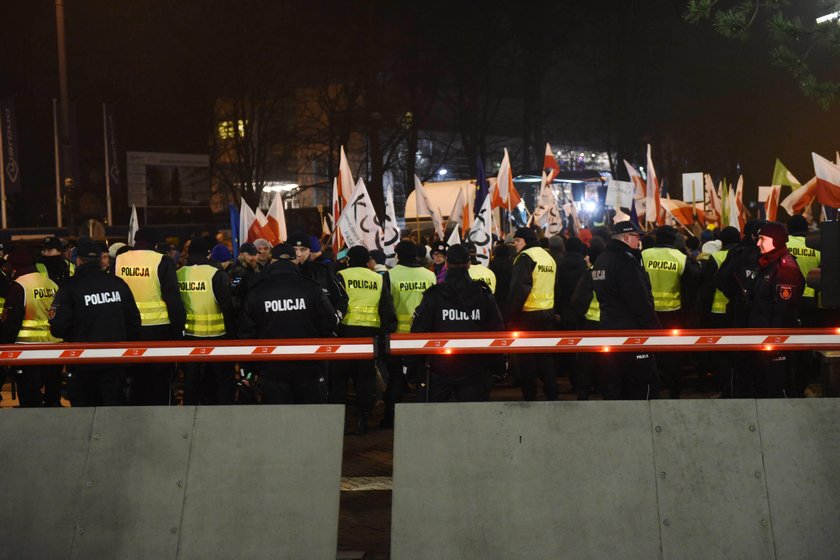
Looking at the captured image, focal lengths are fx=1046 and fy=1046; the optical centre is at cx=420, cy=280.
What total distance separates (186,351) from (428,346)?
1.57 metres

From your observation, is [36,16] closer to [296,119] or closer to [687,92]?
[296,119]

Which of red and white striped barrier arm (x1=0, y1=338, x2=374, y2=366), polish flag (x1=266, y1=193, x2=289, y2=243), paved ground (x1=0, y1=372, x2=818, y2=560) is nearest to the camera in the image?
red and white striped barrier arm (x1=0, y1=338, x2=374, y2=366)

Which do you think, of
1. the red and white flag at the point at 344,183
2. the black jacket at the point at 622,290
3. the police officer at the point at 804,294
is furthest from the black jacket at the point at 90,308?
the police officer at the point at 804,294

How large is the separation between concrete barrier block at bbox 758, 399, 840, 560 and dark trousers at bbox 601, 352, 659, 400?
297cm

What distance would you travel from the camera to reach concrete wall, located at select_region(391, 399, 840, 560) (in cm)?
574

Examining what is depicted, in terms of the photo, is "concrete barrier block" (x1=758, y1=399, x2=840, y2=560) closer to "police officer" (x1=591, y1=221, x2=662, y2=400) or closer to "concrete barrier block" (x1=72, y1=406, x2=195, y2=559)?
"police officer" (x1=591, y1=221, x2=662, y2=400)

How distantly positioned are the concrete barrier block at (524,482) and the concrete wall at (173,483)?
461mm

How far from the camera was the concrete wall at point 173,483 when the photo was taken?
234 inches

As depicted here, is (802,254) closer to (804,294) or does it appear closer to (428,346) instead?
(804,294)

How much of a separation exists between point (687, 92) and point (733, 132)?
285 cm

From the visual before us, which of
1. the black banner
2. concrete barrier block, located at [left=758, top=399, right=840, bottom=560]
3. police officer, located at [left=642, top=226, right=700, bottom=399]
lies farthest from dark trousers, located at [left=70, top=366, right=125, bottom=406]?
the black banner

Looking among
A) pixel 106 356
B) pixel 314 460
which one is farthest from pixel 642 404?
pixel 106 356

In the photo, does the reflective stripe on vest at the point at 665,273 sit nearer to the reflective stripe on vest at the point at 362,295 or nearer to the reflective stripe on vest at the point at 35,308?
the reflective stripe on vest at the point at 362,295

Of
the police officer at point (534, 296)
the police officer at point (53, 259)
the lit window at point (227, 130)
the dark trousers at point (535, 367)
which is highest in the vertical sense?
the lit window at point (227, 130)
